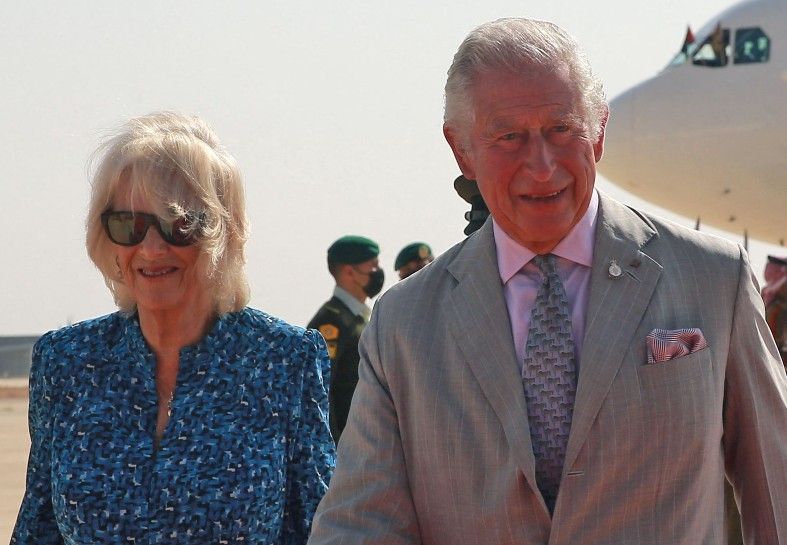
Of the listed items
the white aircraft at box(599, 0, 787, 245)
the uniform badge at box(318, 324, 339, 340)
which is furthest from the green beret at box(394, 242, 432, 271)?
the white aircraft at box(599, 0, 787, 245)

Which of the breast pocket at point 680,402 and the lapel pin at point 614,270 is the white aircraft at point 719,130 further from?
the breast pocket at point 680,402

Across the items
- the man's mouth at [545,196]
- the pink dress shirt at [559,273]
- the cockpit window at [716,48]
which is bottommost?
the cockpit window at [716,48]

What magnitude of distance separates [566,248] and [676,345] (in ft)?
1.04

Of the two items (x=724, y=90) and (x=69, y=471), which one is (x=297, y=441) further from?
(x=724, y=90)

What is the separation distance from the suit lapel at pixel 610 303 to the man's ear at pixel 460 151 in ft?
0.89

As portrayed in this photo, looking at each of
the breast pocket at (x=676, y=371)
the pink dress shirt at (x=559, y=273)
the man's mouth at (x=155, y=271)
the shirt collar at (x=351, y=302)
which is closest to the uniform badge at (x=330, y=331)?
the shirt collar at (x=351, y=302)

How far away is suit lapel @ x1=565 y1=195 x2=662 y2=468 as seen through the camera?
2.79 m

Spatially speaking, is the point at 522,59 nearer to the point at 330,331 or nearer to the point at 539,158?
the point at 539,158

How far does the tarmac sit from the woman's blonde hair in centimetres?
797

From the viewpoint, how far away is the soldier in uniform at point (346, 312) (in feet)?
24.7

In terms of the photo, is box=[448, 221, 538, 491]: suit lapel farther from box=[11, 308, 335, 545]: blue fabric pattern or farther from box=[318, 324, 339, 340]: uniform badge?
box=[318, 324, 339, 340]: uniform badge

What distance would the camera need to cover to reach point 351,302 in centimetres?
798

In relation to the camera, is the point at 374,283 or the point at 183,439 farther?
the point at 374,283

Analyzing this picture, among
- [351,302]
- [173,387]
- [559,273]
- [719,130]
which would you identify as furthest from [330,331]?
[719,130]
